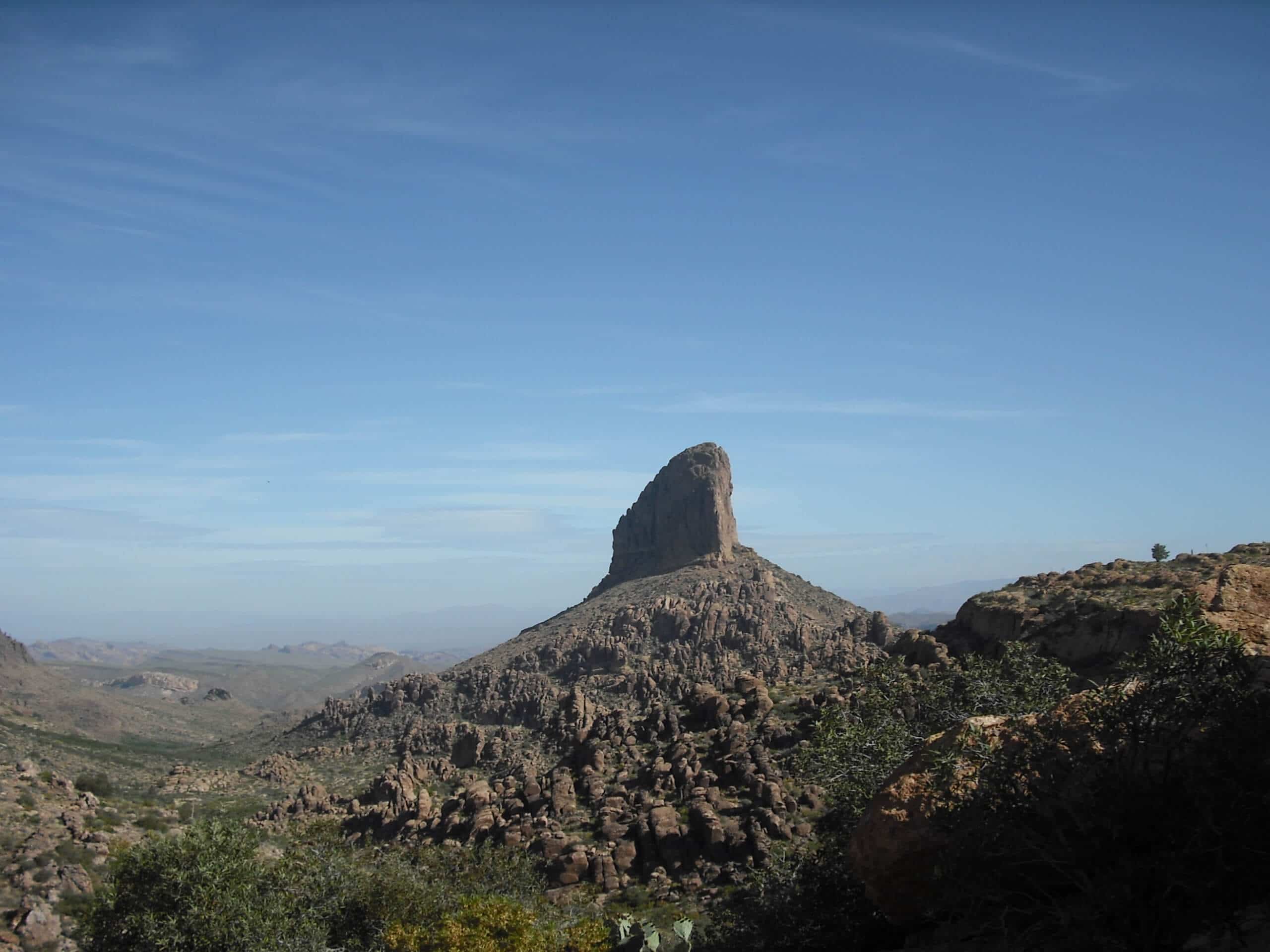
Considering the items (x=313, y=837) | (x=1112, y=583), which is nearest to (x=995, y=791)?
(x=313, y=837)

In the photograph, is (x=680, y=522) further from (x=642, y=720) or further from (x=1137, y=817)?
(x=1137, y=817)

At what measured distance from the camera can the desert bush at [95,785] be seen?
179ft

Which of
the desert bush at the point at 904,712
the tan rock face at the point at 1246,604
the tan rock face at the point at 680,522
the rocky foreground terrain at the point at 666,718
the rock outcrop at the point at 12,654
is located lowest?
the rock outcrop at the point at 12,654

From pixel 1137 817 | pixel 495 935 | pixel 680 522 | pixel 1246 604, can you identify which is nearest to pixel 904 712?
pixel 1246 604

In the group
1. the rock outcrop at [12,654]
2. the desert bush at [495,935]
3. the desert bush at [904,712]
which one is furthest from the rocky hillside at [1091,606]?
the rock outcrop at [12,654]

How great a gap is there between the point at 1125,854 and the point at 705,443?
123942 mm

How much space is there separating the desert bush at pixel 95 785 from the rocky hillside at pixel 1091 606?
5037 cm

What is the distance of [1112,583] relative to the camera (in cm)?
4334

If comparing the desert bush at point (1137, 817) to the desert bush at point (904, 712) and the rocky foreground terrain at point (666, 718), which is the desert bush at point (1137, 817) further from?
the desert bush at point (904, 712)

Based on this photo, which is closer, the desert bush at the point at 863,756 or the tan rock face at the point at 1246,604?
→ the tan rock face at the point at 1246,604

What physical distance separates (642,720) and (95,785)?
3412 cm

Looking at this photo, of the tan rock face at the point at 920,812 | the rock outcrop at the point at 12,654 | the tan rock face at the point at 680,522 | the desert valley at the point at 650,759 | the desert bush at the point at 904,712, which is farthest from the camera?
the rock outcrop at the point at 12,654

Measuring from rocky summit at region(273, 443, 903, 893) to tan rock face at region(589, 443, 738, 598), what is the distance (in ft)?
0.90

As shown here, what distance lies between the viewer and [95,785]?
5628cm
